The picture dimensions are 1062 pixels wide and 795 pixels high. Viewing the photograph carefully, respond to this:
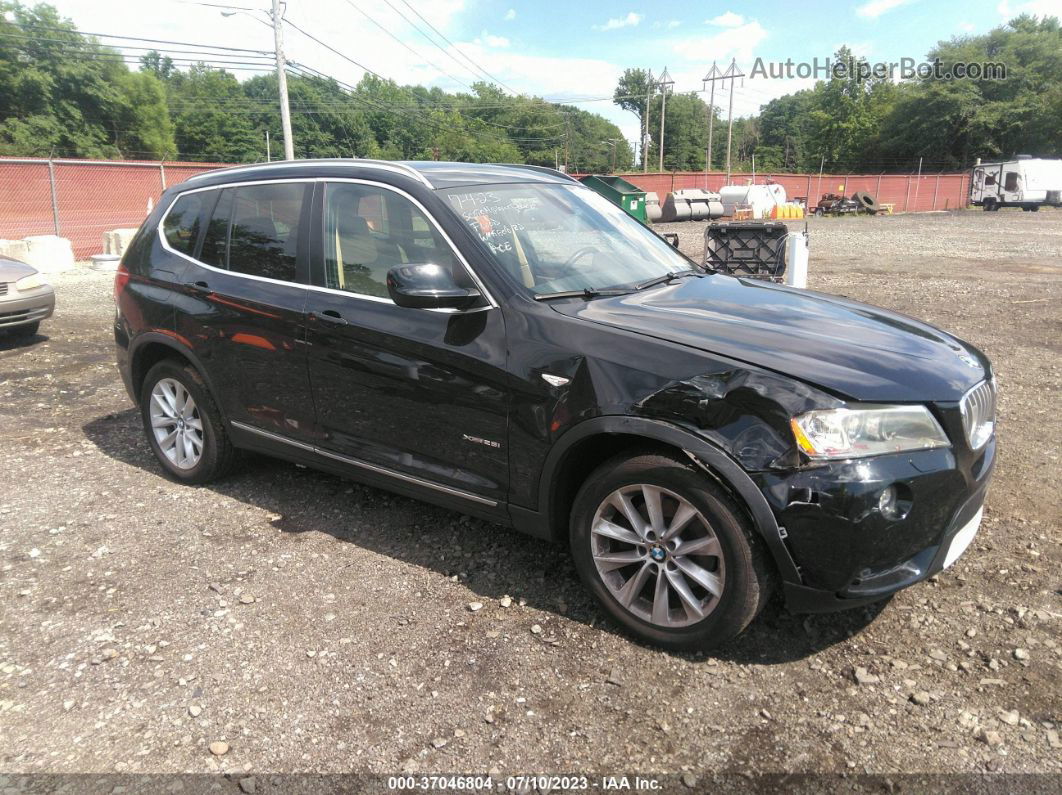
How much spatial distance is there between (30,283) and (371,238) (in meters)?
7.22

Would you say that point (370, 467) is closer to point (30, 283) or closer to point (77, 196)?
point (30, 283)

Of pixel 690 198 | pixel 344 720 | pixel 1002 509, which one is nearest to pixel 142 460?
pixel 344 720

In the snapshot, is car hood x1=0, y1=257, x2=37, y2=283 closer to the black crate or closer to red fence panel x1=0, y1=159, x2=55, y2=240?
the black crate

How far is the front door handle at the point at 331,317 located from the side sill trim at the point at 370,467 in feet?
2.24

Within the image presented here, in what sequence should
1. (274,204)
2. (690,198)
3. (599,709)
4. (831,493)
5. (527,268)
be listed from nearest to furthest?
(831,493) < (599,709) < (527,268) < (274,204) < (690,198)

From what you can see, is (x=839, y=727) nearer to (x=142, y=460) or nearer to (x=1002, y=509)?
(x=1002, y=509)

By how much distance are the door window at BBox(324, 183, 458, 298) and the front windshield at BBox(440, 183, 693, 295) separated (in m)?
0.20

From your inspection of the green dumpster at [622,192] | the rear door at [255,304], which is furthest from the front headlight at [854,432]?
the green dumpster at [622,192]

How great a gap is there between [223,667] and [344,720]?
2.11 ft

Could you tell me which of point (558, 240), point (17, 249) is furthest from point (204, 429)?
point (17, 249)

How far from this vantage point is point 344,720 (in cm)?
272

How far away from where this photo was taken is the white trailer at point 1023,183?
4381cm

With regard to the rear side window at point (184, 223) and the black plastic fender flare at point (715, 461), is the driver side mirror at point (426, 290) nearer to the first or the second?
the black plastic fender flare at point (715, 461)

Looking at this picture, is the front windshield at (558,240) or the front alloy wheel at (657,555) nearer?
the front alloy wheel at (657,555)
